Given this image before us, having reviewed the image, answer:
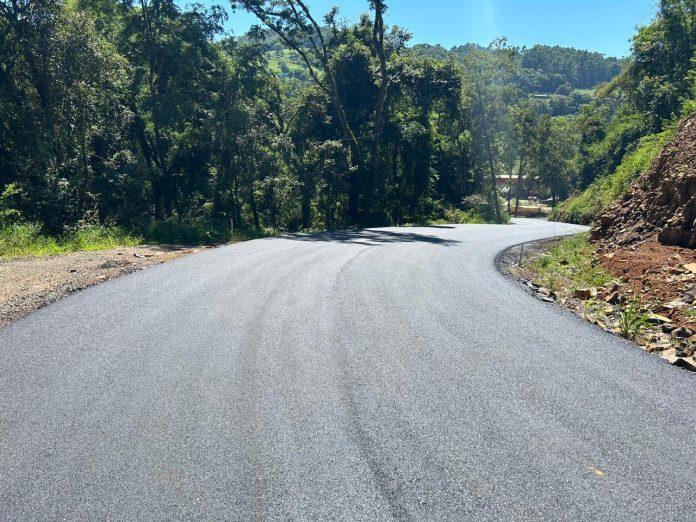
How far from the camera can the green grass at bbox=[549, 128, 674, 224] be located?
1565 cm

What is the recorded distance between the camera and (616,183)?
61.6ft

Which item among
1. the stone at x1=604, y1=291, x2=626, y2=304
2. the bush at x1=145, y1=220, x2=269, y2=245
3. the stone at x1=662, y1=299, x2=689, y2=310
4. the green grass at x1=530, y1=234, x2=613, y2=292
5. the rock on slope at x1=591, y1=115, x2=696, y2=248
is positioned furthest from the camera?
the bush at x1=145, y1=220, x2=269, y2=245

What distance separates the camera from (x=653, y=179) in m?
11.1

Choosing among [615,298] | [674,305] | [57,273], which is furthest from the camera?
[57,273]

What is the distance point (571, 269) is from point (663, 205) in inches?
89.2

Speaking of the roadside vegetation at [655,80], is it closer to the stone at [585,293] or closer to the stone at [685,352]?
the stone at [585,293]

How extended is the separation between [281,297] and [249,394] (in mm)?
3286

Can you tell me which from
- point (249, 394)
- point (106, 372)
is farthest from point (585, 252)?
point (106, 372)

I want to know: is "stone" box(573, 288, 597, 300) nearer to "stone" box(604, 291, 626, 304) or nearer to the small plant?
"stone" box(604, 291, 626, 304)

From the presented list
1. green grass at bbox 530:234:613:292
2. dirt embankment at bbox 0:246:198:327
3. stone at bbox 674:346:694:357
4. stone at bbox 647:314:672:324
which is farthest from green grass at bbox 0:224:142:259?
stone at bbox 674:346:694:357

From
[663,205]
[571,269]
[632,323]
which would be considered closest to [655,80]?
[663,205]

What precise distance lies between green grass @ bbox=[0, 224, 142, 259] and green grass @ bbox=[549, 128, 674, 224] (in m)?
15.3

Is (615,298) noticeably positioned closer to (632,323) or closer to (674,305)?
(674,305)

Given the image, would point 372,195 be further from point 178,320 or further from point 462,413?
point 462,413
